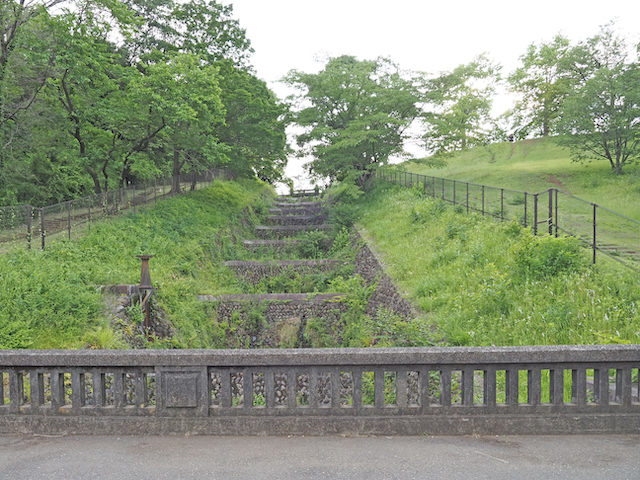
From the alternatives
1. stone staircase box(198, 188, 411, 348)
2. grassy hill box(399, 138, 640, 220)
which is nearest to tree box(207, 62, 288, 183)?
grassy hill box(399, 138, 640, 220)

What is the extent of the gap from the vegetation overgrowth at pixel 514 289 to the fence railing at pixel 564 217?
32.7 inches

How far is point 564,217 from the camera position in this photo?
1284 cm

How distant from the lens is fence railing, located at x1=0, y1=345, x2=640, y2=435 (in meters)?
4.04

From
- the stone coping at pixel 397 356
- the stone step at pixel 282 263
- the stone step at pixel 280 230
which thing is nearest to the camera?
the stone coping at pixel 397 356

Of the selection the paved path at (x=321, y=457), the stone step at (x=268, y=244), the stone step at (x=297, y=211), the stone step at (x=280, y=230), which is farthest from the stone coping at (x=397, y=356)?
the stone step at (x=297, y=211)

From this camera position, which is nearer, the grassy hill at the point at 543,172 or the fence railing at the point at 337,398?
the fence railing at the point at 337,398

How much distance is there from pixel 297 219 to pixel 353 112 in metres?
7.93

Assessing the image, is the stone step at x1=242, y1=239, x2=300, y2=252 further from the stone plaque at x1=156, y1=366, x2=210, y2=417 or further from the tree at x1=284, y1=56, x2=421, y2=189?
the stone plaque at x1=156, y1=366, x2=210, y2=417

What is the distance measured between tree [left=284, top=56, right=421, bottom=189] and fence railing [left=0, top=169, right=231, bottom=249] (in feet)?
32.9

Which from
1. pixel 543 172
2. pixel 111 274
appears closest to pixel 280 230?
pixel 111 274

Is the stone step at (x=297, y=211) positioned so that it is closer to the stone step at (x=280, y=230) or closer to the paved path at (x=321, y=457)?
the stone step at (x=280, y=230)

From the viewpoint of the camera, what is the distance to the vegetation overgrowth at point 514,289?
23.8 ft

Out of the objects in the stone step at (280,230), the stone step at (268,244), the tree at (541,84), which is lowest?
the stone step at (268,244)

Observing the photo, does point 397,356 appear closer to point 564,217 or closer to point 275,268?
point 564,217
